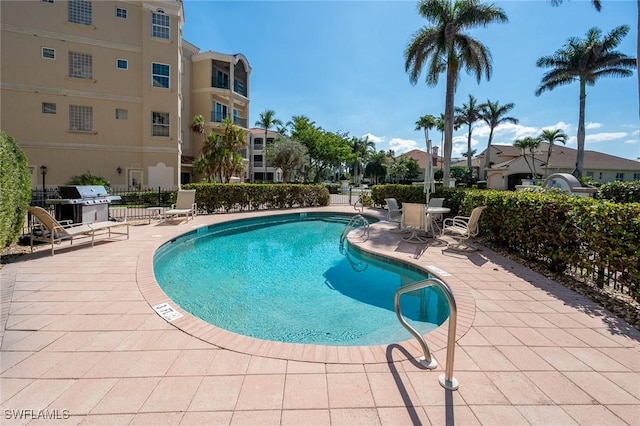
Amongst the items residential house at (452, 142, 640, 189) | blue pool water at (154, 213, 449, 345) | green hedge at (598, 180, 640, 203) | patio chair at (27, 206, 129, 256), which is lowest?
blue pool water at (154, 213, 449, 345)

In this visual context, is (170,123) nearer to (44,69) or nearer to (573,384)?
(44,69)

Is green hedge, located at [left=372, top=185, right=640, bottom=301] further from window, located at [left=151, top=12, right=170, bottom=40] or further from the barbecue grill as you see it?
window, located at [left=151, top=12, right=170, bottom=40]

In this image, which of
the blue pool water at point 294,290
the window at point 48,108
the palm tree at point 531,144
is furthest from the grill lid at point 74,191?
the palm tree at point 531,144

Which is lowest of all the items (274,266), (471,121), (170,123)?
(274,266)

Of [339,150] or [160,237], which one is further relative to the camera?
[339,150]

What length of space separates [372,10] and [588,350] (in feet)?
43.4

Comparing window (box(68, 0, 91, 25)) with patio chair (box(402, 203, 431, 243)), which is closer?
patio chair (box(402, 203, 431, 243))

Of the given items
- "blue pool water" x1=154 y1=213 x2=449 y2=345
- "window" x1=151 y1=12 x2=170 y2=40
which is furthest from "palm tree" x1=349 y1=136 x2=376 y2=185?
"blue pool water" x1=154 y1=213 x2=449 y2=345

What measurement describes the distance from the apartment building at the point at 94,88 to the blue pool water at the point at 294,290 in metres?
16.2

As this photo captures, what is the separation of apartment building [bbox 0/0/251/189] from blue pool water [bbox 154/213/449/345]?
16.2 metres

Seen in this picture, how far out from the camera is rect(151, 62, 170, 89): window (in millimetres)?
22058

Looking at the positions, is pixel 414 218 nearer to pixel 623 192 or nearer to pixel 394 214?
pixel 394 214

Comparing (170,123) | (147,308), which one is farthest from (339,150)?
(147,308)

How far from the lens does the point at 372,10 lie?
1189 cm
